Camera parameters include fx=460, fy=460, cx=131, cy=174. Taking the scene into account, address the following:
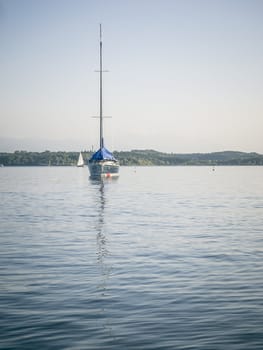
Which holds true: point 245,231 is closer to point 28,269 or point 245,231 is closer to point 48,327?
point 28,269

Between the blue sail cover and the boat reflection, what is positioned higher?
the blue sail cover

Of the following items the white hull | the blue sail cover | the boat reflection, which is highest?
the blue sail cover

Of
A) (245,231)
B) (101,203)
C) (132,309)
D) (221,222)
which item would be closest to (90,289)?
(132,309)

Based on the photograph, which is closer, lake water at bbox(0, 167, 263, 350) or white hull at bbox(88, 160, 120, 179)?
lake water at bbox(0, 167, 263, 350)

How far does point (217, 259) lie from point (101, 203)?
2996cm

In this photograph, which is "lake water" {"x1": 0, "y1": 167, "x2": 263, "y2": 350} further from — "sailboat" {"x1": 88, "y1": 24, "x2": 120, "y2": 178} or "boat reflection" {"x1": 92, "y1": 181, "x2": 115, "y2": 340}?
"sailboat" {"x1": 88, "y1": 24, "x2": 120, "y2": 178}

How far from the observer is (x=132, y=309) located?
12.0 meters

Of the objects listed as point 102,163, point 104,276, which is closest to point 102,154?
point 102,163

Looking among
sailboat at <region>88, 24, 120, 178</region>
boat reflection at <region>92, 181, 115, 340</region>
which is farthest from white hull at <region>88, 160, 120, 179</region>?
boat reflection at <region>92, 181, 115, 340</region>

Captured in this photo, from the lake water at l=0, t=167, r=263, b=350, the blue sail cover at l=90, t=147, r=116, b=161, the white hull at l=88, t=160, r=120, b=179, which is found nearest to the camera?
the lake water at l=0, t=167, r=263, b=350

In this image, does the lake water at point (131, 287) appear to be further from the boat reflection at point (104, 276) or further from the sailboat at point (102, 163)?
the sailboat at point (102, 163)

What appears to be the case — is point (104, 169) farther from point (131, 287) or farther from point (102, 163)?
point (131, 287)

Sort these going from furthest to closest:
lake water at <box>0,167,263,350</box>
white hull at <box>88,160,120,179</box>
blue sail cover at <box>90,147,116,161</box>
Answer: white hull at <box>88,160,120,179</box> < blue sail cover at <box>90,147,116,161</box> < lake water at <box>0,167,263,350</box>

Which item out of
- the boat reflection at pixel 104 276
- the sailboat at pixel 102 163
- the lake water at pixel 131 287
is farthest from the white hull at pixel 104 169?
the lake water at pixel 131 287
